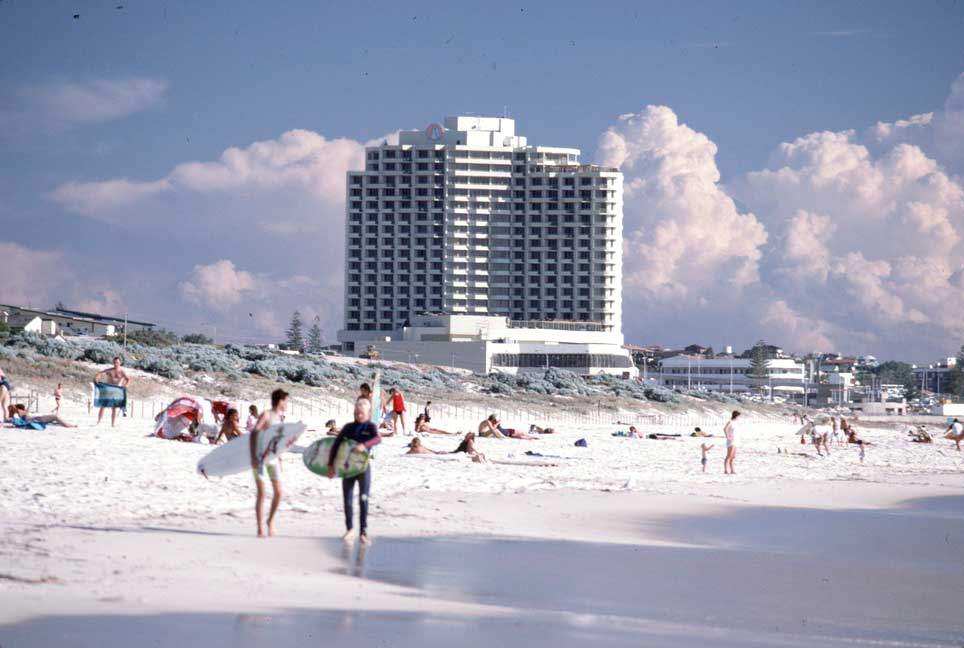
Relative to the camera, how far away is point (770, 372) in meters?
152

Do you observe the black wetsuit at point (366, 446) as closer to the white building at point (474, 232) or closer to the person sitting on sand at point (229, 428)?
the person sitting on sand at point (229, 428)

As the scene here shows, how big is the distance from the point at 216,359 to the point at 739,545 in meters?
36.6

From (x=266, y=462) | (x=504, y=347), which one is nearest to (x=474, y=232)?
(x=504, y=347)

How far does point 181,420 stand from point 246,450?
9266 millimetres

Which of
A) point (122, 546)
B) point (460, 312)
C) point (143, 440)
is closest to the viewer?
point (122, 546)

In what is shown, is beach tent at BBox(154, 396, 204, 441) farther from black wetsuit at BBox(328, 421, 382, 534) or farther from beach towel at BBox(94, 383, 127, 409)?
black wetsuit at BBox(328, 421, 382, 534)

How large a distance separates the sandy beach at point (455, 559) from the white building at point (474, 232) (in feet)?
365

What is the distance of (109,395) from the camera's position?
2330 cm

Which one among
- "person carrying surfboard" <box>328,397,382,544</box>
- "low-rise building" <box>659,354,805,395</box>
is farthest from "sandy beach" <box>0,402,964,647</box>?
"low-rise building" <box>659,354,805,395</box>

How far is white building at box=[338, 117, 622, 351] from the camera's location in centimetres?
13112

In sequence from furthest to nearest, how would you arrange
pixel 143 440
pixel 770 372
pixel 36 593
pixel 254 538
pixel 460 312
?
pixel 770 372 < pixel 460 312 < pixel 143 440 < pixel 254 538 < pixel 36 593

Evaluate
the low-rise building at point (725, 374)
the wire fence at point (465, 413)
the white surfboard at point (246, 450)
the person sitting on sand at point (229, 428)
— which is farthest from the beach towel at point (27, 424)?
the low-rise building at point (725, 374)

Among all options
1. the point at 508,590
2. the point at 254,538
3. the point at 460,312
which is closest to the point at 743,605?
the point at 508,590

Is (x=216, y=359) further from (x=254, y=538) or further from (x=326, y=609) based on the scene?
(x=326, y=609)
